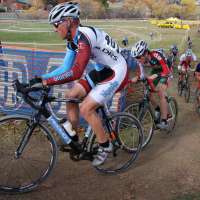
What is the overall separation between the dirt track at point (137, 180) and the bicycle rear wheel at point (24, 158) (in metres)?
0.18

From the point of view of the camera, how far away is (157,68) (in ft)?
29.1

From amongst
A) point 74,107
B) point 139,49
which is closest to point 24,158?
point 74,107

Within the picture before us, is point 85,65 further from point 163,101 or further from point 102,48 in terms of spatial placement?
point 163,101

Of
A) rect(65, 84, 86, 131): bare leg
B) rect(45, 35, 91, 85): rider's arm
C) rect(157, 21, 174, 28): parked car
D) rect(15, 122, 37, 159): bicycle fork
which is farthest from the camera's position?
rect(157, 21, 174, 28): parked car

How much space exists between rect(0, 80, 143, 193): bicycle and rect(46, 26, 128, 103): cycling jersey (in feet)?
1.07

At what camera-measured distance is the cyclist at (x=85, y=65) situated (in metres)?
5.09

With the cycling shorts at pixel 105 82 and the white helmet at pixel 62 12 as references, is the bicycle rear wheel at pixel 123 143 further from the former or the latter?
the white helmet at pixel 62 12

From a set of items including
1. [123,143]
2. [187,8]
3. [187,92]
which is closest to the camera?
[123,143]

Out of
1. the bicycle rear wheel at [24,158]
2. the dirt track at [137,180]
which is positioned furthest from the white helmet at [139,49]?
the bicycle rear wheel at [24,158]

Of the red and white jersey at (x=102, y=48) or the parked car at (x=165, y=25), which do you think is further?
the parked car at (x=165, y=25)

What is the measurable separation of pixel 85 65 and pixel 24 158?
1.65 meters

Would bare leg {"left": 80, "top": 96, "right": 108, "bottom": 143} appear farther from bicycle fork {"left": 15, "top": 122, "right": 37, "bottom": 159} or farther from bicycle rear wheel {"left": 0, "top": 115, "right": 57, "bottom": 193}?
bicycle fork {"left": 15, "top": 122, "right": 37, "bottom": 159}

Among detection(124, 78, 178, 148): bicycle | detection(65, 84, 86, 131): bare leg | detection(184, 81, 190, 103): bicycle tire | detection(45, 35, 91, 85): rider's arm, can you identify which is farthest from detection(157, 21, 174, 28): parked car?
detection(45, 35, 91, 85): rider's arm

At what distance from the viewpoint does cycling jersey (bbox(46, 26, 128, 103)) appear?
507 cm
